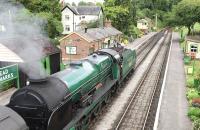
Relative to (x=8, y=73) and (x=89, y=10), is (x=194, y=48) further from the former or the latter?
(x=89, y=10)

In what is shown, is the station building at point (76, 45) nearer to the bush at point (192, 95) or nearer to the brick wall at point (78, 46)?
the brick wall at point (78, 46)

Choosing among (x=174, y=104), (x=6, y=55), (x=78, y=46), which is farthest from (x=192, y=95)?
(x=78, y=46)

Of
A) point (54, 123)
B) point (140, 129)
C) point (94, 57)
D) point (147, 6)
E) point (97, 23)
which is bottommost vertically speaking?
point (140, 129)

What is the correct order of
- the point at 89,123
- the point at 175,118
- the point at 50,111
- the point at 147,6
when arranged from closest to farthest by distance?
the point at 50,111
the point at 89,123
the point at 175,118
the point at 147,6

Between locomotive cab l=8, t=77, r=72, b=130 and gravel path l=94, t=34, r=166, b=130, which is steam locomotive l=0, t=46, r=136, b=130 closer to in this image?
locomotive cab l=8, t=77, r=72, b=130

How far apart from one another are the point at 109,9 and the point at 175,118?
5543 centimetres

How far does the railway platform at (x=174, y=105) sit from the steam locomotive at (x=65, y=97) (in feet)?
13.2

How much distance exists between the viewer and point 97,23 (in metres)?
65.6

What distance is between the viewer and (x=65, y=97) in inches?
492

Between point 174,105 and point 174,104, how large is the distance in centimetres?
23

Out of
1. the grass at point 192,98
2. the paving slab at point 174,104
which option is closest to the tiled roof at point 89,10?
the paving slab at point 174,104

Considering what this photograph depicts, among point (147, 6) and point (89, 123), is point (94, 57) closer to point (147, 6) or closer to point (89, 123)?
point (89, 123)

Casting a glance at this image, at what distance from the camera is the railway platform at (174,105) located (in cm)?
1759

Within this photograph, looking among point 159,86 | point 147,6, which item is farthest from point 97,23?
point 147,6
